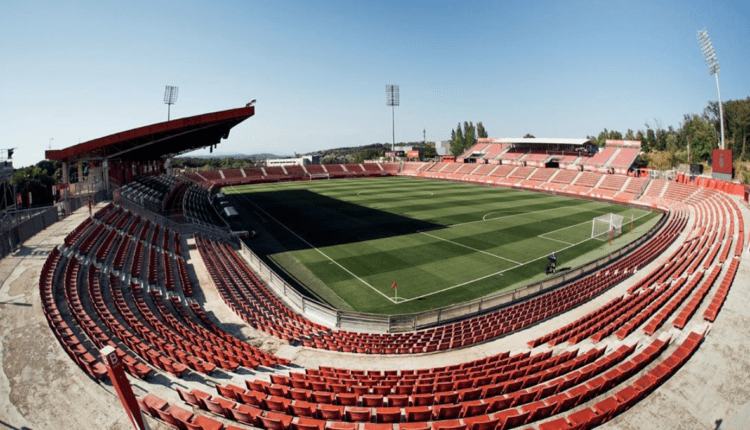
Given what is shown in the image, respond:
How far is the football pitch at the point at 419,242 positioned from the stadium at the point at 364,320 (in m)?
0.24

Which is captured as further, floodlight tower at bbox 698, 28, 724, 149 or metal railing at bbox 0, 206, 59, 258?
floodlight tower at bbox 698, 28, 724, 149

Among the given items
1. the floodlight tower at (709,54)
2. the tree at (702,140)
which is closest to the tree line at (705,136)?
the tree at (702,140)

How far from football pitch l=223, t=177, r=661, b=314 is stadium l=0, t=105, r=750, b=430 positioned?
239mm

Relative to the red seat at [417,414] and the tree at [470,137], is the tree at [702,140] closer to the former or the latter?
the tree at [470,137]

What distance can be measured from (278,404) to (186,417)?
1724 mm

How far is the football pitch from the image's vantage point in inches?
870

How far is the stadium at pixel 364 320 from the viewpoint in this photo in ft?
26.3

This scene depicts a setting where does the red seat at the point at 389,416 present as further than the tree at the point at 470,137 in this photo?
No

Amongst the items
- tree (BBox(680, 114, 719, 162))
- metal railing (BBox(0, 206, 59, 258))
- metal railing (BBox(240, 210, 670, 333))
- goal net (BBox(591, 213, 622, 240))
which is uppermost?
tree (BBox(680, 114, 719, 162))

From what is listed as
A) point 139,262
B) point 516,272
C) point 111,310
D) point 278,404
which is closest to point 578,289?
point 516,272

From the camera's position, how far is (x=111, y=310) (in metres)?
13.3

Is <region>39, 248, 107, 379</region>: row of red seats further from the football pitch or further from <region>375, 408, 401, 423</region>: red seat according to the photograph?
the football pitch

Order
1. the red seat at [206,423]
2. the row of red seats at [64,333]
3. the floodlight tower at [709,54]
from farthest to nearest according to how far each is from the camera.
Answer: the floodlight tower at [709,54] < the row of red seats at [64,333] < the red seat at [206,423]

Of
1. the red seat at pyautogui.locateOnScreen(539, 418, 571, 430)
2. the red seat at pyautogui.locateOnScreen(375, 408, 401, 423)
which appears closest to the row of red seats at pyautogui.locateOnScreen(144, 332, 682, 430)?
the red seat at pyautogui.locateOnScreen(375, 408, 401, 423)
